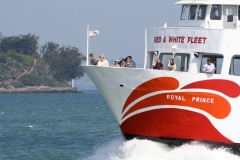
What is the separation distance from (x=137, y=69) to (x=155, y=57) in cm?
174

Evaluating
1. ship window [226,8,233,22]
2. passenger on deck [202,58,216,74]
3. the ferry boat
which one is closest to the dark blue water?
the ferry boat

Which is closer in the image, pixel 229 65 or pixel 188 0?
pixel 229 65

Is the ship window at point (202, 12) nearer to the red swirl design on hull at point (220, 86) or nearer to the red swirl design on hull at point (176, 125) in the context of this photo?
the red swirl design on hull at point (220, 86)

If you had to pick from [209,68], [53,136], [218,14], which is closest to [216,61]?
[209,68]

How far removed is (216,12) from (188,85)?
2.80 metres

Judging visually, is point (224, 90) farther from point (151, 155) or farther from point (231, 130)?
point (151, 155)

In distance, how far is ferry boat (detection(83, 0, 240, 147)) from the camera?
2614 centimetres

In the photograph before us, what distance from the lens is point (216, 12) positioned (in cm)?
2759

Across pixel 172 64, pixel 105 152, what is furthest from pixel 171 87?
pixel 105 152

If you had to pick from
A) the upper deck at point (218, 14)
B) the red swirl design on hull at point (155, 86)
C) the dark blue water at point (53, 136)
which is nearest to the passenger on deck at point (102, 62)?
the red swirl design on hull at point (155, 86)

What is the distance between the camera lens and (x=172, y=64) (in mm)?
27125

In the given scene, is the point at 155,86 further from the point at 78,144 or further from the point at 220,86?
the point at 78,144

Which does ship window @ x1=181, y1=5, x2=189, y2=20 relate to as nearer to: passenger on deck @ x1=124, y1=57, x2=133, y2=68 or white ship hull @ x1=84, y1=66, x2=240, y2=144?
passenger on deck @ x1=124, y1=57, x2=133, y2=68

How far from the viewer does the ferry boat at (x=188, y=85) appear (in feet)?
85.8
